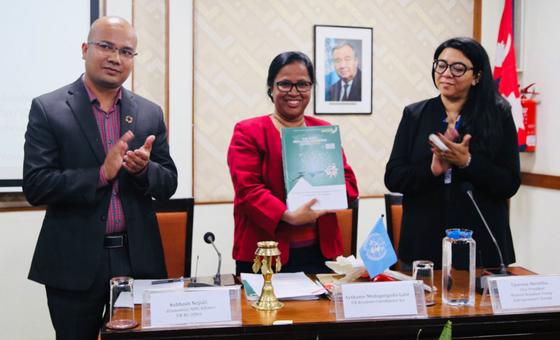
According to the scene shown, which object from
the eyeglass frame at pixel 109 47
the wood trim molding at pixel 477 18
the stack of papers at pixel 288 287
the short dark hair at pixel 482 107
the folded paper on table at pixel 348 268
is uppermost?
the wood trim molding at pixel 477 18

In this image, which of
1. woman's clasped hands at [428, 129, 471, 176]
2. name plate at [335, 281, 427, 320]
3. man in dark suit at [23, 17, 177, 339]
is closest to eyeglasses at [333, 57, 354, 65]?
woman's clasped hands at [428, 129, 471, 176]

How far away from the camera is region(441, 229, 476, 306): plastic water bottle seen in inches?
64.1

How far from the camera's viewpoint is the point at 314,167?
6.24 ft

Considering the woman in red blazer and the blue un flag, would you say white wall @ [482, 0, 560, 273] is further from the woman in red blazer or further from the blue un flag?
the blue un flag

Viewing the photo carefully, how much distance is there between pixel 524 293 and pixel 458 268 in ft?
0.63

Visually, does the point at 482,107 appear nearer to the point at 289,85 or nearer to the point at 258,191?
the point at 289,85

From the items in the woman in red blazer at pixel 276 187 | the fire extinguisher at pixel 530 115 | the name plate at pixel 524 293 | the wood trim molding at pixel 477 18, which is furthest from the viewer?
the wood trim molding at pixel 477 18

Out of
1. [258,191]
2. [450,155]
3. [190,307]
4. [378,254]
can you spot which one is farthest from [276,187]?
[190,307]

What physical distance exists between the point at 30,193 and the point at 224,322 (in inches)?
33.1

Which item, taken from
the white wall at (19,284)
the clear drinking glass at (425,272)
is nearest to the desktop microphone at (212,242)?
the clear drinking glass at (425,272)

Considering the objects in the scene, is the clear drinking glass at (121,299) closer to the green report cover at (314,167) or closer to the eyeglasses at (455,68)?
the green report cover at (314,167)

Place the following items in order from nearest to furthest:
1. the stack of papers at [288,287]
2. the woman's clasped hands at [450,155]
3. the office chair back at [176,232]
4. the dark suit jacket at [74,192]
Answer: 1. the stack of papers at [288,287]
2. the dark suit jacket at [74,192]
3. the woman's clasped hands at [450,155]
4. the office chair back at [176,232]

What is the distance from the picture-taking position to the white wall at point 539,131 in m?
3.57

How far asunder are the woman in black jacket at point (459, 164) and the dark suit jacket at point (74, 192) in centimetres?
88
